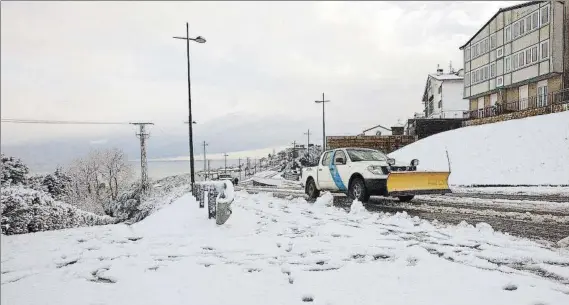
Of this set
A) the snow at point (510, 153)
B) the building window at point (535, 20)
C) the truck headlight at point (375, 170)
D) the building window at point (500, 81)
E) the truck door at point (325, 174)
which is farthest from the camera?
the building window at point (500, 81)

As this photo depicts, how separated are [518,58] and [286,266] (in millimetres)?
34333

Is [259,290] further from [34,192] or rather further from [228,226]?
[34,192]

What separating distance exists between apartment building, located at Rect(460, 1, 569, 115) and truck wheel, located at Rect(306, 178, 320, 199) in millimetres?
18226

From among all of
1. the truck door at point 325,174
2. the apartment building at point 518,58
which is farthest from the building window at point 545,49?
the truck door at point 325,174

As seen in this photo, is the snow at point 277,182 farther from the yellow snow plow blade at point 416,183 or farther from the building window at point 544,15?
the building window at point 544,15

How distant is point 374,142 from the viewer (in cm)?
3266

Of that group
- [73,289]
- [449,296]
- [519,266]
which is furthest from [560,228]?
[73,289]

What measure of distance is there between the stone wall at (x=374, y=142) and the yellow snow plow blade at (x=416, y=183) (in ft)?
73.2

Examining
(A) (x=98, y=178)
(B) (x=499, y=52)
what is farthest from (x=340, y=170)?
(A) (x=98, y=178)

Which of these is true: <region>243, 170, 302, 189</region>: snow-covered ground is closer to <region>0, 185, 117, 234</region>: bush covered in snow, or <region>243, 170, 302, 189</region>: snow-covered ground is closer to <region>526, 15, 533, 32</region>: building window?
<region>0, 185, 117, 234</region>: bush covered in snow

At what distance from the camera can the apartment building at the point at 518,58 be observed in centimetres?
2606

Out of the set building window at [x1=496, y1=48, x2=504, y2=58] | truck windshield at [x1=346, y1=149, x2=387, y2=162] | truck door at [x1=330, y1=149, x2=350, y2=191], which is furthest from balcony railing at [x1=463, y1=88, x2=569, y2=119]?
truck door at [x1=330, y1=149, x2=350, y2=191]

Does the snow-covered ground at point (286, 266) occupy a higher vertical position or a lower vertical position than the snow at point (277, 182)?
higher

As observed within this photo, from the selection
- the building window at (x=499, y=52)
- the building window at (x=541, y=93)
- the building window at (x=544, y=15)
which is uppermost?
the building window at (x=544, y=15)
